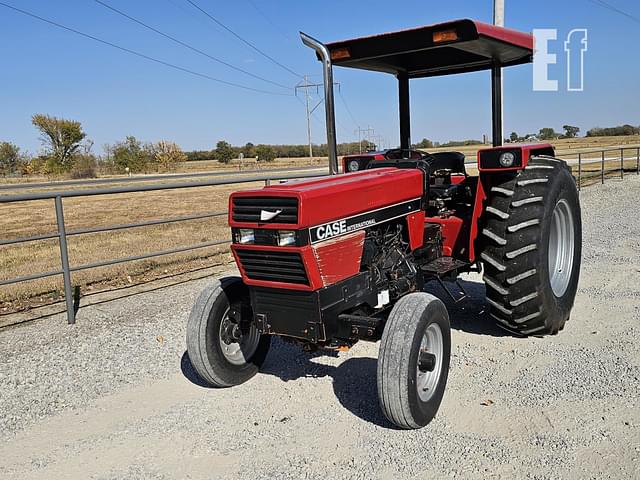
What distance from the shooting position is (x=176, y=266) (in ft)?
27.7

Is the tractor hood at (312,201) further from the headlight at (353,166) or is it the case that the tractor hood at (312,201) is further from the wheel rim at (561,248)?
the wheel rim at (561,248)

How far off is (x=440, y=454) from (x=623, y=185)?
1665cm

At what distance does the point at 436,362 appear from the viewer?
358cm

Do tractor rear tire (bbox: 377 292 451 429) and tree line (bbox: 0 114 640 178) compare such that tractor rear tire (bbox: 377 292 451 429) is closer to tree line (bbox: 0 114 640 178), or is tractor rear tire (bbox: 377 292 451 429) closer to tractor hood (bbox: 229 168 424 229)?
tractor hood (bbox: 229 168 424 229)

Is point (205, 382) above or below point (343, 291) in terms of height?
below

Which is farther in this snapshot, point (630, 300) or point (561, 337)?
point (630, 300)

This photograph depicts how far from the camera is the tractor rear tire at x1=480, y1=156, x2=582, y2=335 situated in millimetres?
4332

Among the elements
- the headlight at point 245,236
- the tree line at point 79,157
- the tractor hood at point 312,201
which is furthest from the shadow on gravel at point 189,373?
the tree line at point 79,157

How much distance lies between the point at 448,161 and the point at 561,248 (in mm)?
1319

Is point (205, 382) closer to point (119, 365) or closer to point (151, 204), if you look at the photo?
point (119, 365)

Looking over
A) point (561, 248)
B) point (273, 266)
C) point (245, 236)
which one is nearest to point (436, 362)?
point (273, 266)

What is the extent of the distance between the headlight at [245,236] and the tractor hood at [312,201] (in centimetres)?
4

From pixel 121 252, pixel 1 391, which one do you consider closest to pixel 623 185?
pixel 121 252

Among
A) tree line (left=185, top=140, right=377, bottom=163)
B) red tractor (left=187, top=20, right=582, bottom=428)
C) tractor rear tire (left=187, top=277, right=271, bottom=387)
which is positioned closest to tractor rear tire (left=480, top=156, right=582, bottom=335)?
red tractor (left=187, top=20, right=582, bottom=428)
